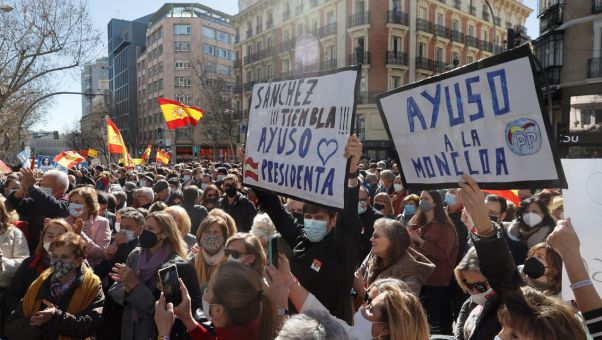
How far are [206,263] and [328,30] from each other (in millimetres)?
36146

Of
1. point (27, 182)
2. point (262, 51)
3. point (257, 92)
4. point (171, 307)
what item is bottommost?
point (171, 307)

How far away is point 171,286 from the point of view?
2.55 metres

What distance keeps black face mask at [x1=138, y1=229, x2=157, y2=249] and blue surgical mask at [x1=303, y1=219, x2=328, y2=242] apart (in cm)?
121

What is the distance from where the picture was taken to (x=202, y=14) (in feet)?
205

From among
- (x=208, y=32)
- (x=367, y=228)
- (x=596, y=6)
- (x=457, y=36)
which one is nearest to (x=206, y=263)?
(x=367, y=228)

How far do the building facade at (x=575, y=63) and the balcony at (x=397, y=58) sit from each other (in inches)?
447

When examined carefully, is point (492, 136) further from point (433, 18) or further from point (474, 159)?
point (433, 18)

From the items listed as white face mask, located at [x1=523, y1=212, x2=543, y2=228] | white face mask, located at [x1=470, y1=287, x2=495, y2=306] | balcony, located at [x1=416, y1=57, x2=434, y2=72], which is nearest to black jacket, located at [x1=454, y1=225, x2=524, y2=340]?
white face mask, located at [x1=470, y1=287, x2=495, y2=306]

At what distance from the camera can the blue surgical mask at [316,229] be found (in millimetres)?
3467

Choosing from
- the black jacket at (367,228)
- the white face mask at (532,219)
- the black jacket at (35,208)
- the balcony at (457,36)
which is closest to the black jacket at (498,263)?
the white face mask at (532,219)

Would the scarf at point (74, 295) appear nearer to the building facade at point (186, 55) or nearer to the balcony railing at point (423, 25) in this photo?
the balcony railing at point (423, 25)

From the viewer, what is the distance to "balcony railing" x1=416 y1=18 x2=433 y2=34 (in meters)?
36.8

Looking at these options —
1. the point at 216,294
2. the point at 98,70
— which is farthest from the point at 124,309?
the point at 98,70

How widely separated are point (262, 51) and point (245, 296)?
4499cm
